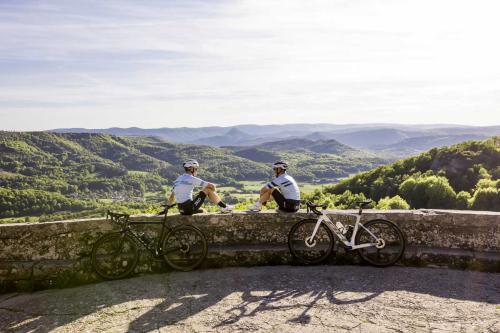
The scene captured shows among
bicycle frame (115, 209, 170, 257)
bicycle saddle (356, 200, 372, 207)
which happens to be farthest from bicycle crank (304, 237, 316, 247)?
bicycle frame (115, 209, 170, 257)

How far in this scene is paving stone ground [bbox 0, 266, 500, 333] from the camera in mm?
4855

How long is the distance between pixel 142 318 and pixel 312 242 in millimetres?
3086

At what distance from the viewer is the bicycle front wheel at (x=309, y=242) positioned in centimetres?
699

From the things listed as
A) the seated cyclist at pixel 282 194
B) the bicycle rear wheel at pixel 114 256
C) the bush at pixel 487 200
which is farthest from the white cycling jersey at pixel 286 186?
the bush at pixel 487 200

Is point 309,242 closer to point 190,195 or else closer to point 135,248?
point 190,195

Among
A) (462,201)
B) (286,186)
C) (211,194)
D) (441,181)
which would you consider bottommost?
(462,201)

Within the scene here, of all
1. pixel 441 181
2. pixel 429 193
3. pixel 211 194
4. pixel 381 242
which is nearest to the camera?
pixel 381 242

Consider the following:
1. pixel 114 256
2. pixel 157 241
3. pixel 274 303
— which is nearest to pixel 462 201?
pixel 157 241

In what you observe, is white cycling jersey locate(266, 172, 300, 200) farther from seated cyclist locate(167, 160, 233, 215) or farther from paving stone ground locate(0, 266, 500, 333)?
paving stone ground locate(0, 266, 500, 333)

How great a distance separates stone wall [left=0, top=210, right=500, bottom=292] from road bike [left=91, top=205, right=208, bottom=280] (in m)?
0.18

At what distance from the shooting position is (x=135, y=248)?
6664mm

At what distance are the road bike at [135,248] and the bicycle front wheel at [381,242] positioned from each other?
8.60 ft

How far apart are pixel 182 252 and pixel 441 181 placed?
50.1 meters

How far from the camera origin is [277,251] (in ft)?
23.3
